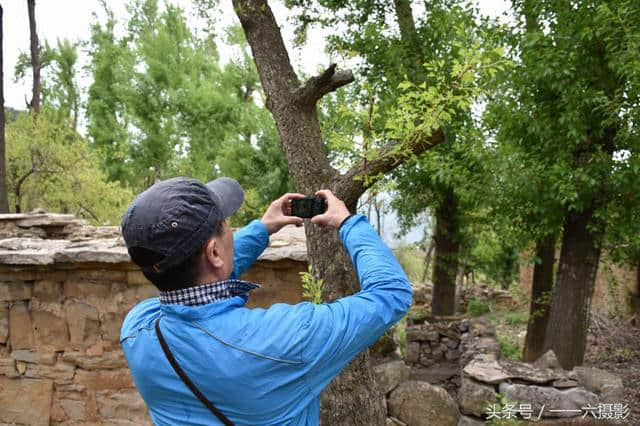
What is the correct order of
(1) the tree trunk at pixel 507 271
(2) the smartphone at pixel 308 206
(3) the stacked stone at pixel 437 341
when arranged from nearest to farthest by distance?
(2) the smartphone at pixel 308 206 < (3) the stacked stone at pixel 437 341 < (1) the tree trunk at pixel 507 271

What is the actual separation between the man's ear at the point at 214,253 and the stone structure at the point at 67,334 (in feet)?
7.74

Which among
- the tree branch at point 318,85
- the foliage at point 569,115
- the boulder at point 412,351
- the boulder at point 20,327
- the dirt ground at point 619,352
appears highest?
the foliage at point 569,115

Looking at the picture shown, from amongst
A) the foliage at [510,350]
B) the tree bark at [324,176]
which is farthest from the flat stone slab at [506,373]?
the foliage at [510,350]

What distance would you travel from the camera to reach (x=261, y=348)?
4.23ft

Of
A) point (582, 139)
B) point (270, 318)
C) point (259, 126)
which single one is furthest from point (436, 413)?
point (259, 126)

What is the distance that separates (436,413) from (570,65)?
160 inches

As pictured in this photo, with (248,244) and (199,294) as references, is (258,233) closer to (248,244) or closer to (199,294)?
(248,244)

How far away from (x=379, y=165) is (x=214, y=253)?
1123 millimetres

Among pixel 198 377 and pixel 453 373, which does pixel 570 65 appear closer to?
pixel 453 373

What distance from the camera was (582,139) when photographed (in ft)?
18.2

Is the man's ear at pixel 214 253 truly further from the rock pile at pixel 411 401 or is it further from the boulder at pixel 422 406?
the boulder at pixel 422 406

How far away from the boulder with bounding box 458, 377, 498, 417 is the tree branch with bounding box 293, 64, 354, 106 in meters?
3.52

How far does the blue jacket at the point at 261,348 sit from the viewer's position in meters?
1.30

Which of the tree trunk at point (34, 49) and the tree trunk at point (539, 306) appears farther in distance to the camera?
the tree trunk at point (34, 49)
